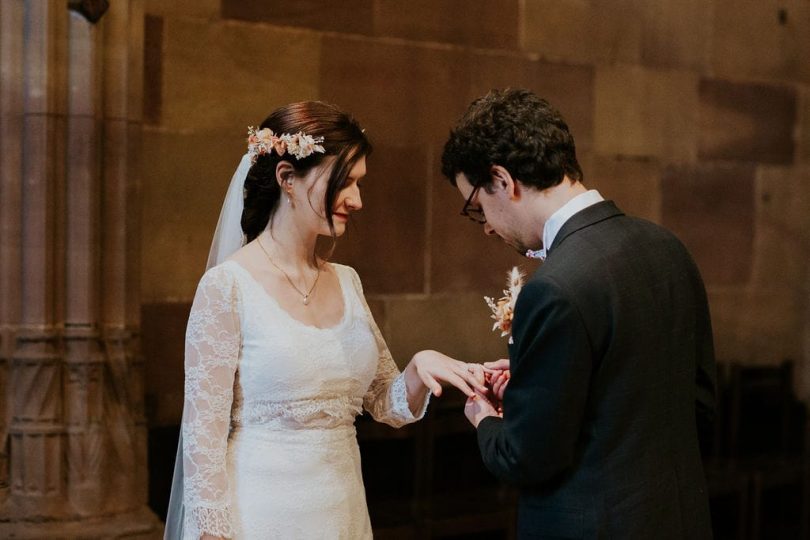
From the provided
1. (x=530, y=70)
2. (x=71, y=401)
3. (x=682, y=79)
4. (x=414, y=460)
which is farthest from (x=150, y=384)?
(x=682, y=79)

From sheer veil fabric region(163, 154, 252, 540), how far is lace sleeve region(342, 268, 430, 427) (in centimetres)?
33

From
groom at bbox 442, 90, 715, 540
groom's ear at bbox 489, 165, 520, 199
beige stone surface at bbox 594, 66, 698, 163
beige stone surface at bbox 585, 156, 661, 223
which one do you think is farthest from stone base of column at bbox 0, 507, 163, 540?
beige stone surface at bbox 594, 66, 698, 163

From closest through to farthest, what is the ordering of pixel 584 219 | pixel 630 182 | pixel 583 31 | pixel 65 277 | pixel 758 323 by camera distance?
pixel 584 219, pixel 65 277, pixel 583 31, pixel 630 182, pixel 758 323

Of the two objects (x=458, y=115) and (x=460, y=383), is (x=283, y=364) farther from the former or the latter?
(x=458, y=115)

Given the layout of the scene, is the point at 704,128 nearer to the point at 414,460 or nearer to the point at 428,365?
the point at 414,460

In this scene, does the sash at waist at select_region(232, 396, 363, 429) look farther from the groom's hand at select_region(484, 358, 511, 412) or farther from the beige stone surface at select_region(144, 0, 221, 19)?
the beige stone surface at select_region(144, 0, 221, 19)

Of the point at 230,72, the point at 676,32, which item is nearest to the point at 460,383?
the point at 230,72

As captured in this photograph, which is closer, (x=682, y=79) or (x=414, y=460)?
(x=414, y=460)

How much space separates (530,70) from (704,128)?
3.60 feet

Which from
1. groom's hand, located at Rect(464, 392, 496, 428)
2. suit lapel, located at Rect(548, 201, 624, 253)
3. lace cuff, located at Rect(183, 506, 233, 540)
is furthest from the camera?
lace cuff, located at Rect(183, 506, 233, 540)

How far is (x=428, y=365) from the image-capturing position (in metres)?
2.45

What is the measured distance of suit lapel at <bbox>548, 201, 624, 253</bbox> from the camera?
6.44 feet

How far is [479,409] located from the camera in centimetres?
217

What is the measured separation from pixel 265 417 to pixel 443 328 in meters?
2.15
